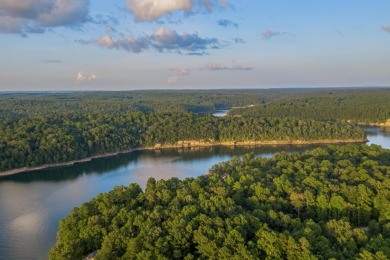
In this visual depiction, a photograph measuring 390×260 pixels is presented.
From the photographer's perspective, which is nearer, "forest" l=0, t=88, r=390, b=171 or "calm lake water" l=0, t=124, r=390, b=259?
"calm lake water" l=0, t=124, r=390, b=259

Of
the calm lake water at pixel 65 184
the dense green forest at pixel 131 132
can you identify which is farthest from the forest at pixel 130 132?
the calm lake water at pixel 65 184

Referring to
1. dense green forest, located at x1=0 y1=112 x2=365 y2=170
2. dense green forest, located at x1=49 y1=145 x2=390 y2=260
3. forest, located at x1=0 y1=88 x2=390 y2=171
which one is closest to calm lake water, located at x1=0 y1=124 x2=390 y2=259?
forest, located at x1=0 y1=88 x2=390 y2=171

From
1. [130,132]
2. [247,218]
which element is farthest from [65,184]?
[247,218]

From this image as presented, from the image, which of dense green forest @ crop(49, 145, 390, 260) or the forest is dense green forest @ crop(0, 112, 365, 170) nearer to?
the forest

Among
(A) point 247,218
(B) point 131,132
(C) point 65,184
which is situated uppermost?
(A) point 247,218

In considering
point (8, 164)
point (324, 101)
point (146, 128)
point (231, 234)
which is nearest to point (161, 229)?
point (231, 234)

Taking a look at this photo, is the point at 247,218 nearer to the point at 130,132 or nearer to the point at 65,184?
the point at 65,184
